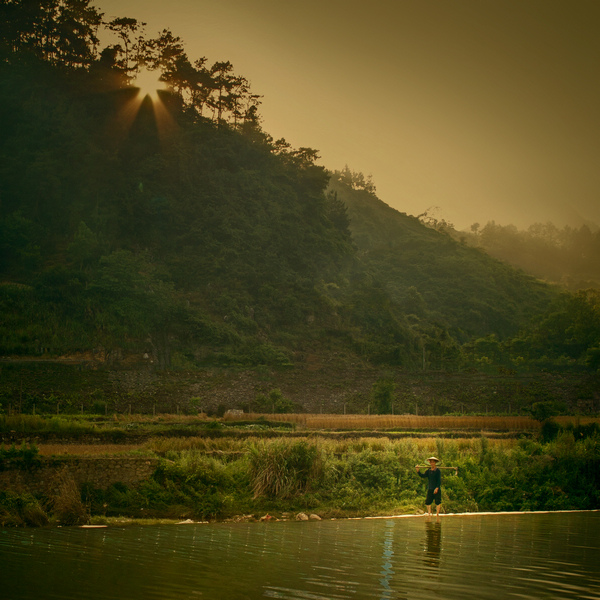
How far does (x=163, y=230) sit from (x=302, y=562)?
74797 mm

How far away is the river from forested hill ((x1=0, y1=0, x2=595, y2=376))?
156 ft

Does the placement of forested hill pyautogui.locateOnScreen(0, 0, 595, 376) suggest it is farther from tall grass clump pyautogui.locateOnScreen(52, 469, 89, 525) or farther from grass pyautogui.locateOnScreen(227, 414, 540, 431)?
tall grass clump pyautogui.locateOnScreen(52, 469, 89, 525)

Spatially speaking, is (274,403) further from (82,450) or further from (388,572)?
(388,572)

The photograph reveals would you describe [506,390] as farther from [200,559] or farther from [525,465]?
[200,559]

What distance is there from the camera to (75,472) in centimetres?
1722

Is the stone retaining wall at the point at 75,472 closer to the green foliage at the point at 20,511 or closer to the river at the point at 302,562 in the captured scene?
the green foliage at the point at 20,511

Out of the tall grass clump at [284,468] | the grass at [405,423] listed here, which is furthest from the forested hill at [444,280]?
the tall grass clump at [284,468]

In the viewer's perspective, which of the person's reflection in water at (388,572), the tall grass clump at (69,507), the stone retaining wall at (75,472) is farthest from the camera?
the stone retaining wall at (75,472)

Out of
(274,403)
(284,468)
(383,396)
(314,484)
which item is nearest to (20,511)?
(284,468)

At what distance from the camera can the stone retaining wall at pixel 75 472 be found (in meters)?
16.6

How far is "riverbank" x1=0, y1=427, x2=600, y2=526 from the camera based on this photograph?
16.8m

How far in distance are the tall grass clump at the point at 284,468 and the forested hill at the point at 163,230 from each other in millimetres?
42996

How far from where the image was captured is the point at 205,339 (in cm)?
6906

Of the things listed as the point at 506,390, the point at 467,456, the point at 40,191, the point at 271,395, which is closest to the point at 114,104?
the point at 40,191
